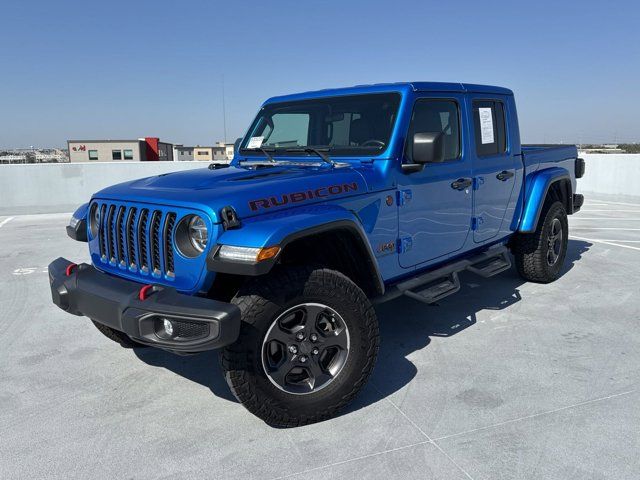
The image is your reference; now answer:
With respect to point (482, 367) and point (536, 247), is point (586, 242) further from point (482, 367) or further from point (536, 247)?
point (482, 367)

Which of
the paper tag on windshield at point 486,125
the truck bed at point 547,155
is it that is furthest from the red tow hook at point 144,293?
the truck bed at point 547,155

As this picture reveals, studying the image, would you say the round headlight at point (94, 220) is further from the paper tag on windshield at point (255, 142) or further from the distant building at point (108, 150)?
the distant building at point (108, 150)

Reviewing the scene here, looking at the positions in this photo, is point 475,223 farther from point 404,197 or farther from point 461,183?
point 404,197

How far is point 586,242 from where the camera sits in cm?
766

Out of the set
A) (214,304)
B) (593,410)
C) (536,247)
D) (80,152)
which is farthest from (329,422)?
(80,152)

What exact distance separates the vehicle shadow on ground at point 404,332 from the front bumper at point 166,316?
0.87 meters

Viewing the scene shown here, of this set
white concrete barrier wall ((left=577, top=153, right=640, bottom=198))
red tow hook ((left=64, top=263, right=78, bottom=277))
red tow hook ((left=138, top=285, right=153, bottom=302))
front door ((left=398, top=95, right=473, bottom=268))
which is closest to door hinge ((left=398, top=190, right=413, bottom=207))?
front door ((left=398, top=95, right=473, bottom=268))

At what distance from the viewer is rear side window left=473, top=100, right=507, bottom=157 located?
4.35m

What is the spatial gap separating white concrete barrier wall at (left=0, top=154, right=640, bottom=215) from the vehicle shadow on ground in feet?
29.9

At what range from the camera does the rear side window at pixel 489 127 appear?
4.35 metres

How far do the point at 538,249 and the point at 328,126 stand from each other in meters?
2.67

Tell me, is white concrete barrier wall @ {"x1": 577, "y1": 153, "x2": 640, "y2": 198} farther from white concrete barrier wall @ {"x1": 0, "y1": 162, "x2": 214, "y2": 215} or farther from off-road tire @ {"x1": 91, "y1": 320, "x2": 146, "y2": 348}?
off-road tire @ {"x1": 91, "y1": 320, "x2": 146, "y2": 348}

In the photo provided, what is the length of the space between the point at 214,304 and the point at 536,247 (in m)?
3.89

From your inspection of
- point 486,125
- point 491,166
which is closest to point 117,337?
point 491,166
